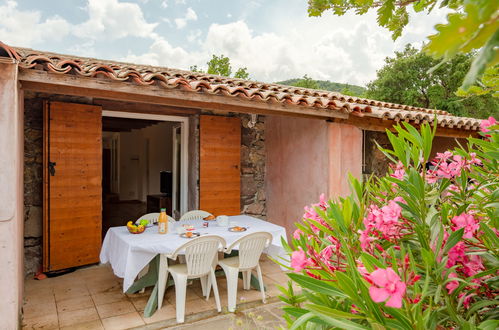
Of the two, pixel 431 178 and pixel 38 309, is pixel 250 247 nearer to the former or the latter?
pixel 38 309

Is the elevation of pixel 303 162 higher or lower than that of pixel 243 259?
higher

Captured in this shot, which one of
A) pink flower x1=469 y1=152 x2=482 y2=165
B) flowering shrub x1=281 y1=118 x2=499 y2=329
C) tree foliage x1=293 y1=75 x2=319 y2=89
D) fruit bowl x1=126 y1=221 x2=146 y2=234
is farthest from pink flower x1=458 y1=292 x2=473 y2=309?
tree foliage x1=293 y1=75 x2=319 y2=89

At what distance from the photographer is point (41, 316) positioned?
3488 millimetres

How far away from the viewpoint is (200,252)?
3490 mm

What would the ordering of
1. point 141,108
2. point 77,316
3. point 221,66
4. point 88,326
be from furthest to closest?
point 221,66
point 141,108
point 77,316
point 88,326

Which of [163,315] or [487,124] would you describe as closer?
[487,124]

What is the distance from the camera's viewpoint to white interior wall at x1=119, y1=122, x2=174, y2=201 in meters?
11.5

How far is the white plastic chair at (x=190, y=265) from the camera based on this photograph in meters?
3.42

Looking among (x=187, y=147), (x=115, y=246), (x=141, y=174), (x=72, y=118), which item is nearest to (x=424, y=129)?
(x=115, y=246)

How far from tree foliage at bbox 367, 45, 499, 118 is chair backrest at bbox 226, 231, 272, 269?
16.5 metres

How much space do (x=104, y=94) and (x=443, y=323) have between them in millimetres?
3586

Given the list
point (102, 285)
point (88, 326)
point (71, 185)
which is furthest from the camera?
point (71, 185)

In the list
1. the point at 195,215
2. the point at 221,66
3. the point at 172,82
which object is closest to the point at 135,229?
the point at 195,215

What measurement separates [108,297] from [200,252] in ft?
4.76
